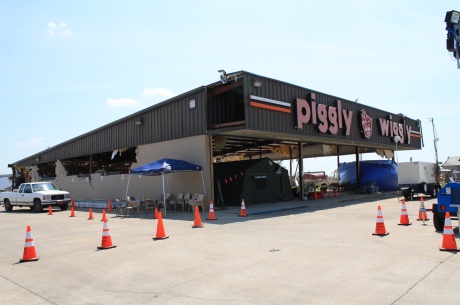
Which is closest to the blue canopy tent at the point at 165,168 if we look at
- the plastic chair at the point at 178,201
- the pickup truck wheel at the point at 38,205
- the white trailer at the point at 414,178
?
the plastic chair at the point at 178,201

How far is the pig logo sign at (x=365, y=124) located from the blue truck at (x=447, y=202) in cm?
1743

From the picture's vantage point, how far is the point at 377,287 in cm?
578

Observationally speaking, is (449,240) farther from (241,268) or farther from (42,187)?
(42,187)

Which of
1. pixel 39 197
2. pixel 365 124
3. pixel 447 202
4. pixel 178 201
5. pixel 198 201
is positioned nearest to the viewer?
pixel 447 202

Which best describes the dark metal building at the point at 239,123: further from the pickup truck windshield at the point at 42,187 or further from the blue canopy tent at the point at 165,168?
the pickup truck windshield at the point at 42,187

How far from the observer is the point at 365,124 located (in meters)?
28.0

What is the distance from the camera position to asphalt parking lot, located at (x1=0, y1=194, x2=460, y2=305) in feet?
18.5

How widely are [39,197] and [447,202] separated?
20.9 metres

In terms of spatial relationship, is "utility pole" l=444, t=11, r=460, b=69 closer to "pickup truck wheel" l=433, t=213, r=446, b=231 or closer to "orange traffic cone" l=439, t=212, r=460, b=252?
"orange traffic cone" l=439, t=212, r=460, b=252

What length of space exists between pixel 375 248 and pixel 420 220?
17.9 ft

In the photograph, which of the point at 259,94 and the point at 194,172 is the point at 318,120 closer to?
the point at 259,94

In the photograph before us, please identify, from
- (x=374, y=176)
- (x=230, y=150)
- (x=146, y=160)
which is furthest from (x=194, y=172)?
(x=374, y=176)

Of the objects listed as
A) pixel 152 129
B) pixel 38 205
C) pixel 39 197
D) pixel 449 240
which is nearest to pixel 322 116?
pixel 152 129

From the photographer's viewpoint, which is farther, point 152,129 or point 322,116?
point 152,129
